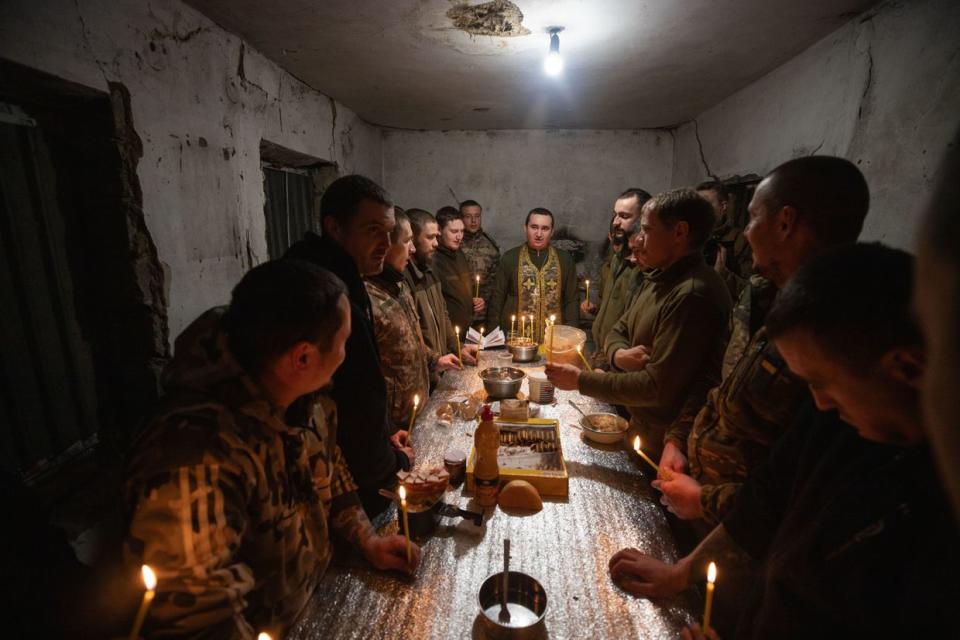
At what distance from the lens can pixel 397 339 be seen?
3.07m

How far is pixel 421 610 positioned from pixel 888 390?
154 centimetres

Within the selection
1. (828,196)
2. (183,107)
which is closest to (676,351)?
(828,196)

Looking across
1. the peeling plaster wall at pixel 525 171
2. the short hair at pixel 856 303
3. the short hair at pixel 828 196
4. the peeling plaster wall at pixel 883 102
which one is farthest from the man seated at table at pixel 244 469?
the peeling plaster wall at pixel 525 171

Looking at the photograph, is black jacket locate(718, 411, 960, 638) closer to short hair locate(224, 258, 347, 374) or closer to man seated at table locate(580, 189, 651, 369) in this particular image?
short hair locate(224, 258, 347, 374)

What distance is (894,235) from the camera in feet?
9.21

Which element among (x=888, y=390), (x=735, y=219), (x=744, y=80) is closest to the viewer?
(x=888, y=390)

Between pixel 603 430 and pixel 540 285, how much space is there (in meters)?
3.67

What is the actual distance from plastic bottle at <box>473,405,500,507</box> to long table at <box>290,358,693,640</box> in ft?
0.25

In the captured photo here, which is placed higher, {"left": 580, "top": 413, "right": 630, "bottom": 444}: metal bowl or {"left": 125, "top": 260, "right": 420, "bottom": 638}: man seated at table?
{"left": 125, "top": 260, "right": 420, "bottom": 638}: man seated at table

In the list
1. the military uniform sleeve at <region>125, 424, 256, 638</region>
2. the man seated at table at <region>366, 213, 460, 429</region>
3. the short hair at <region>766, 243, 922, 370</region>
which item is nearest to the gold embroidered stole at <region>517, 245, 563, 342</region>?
the man seated at table at <region>366, 213, 460, 429</region>

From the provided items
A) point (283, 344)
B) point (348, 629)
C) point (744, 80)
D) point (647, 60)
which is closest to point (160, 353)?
point (283, 344)

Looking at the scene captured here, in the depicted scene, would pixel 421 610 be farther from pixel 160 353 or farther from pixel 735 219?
pixel 735 219

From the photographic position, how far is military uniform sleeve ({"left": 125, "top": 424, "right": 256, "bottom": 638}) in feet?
3.57

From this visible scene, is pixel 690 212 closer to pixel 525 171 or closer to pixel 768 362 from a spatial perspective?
pixel 768 362
